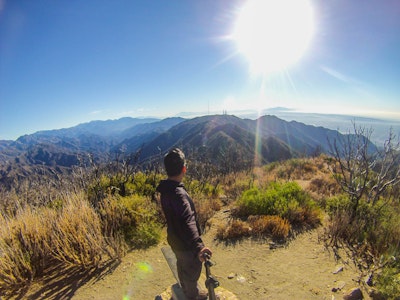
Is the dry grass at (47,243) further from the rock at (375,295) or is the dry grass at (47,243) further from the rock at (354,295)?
the rock at (375,295)

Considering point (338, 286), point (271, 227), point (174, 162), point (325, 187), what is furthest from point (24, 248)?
point (325, 187)

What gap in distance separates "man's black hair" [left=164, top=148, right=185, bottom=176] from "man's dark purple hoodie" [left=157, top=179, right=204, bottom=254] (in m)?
0.12

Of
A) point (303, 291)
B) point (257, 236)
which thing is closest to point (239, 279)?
point (303, 291)

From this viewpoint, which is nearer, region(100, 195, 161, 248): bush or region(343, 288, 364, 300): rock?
region(343, 288, 364, 300): rock

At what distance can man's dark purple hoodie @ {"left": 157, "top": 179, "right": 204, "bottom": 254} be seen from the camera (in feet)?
8.56

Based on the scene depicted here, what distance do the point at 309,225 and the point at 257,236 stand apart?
4.78ft

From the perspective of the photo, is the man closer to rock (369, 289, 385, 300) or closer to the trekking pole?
the trekking pole

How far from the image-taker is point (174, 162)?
275 centimetres

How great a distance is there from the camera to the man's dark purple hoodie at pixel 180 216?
261 cm

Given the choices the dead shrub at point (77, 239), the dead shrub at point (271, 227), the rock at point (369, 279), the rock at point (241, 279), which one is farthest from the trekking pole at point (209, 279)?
the dead shrub at point (271, 227)

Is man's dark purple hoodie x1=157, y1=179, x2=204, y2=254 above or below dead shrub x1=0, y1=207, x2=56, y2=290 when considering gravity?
above

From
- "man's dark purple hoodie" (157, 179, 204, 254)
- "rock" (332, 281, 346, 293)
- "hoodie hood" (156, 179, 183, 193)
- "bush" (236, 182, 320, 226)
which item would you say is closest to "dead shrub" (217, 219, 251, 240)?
"bush" (236, 182, 320, 226)

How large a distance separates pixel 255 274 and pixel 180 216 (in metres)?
2.56

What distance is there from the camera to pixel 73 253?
433 cm
